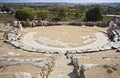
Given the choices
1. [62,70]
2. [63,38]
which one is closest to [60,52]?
[63,38]

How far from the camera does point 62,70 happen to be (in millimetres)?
15625

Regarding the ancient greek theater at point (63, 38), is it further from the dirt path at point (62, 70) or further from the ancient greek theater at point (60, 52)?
the dirt path at point (62, 70)

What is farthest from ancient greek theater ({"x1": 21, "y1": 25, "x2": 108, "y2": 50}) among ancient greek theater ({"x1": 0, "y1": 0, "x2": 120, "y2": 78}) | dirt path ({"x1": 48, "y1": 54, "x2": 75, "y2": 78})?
dirt path ({"x1": 48, "y1": 54, "x2": 75, "y2": 78})

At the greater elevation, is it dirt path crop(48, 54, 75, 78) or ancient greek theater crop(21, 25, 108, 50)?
dirt path crop(48, 54, 75, 78)

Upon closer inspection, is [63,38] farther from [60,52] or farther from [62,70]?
[62,70]

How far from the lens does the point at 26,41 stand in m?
26.8

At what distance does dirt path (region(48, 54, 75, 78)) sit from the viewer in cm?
1454

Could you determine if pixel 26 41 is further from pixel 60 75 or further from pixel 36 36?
pixel 60 75

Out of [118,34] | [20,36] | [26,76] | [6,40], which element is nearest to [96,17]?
[118,34]

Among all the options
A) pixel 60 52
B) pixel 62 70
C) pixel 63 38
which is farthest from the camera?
pixel 63 38

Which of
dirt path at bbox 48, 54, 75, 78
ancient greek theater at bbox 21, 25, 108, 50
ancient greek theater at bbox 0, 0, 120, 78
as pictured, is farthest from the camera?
ancient greek theater at bbox 21, 25, 108, 50

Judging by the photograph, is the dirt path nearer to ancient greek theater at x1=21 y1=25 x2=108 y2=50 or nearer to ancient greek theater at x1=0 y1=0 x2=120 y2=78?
ancient greek theater at x1=0 y1=0 x2=120 y2=78

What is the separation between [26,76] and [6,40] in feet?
50.6

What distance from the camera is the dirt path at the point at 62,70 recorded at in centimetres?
1454
